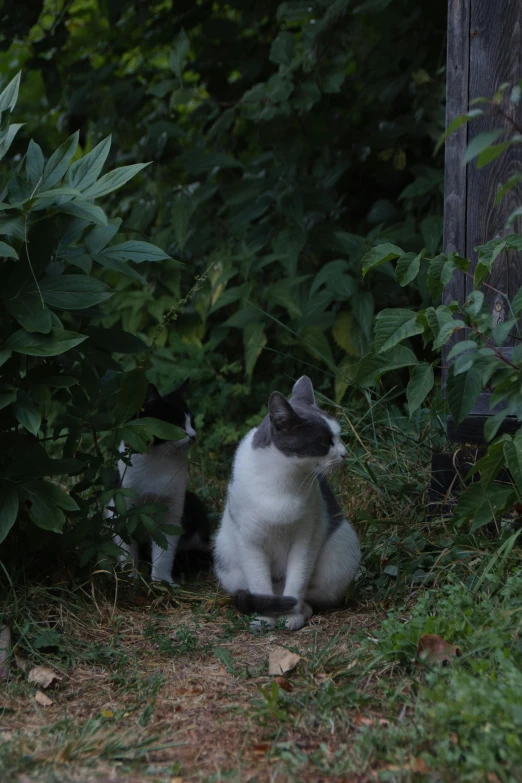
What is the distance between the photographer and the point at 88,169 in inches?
118

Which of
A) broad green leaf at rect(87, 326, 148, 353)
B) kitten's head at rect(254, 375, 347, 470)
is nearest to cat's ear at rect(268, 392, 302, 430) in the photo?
kitten's head at rect(254, 375, 347, 470)

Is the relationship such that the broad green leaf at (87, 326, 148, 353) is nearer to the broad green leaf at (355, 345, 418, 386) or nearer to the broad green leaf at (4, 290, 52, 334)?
the broad green leaf at (4, 290, 52, 334)

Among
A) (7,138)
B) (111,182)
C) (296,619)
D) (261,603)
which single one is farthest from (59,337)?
(296,619)

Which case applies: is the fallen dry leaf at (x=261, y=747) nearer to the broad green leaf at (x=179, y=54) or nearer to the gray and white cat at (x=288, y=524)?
the gray and white cat at (x=288, y=524)

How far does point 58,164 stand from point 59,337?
2.06ft

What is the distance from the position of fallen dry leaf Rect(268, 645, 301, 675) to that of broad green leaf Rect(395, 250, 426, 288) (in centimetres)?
136

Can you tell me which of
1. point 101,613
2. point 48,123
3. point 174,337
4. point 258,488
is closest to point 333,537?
point 258,488

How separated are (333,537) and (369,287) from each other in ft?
6.92

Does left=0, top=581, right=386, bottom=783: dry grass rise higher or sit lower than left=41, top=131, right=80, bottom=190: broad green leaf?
lower

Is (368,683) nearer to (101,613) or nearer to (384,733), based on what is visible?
(384,733)

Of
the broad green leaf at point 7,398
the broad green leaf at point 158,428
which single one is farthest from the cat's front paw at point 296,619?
the broad green leaf at point 7,398

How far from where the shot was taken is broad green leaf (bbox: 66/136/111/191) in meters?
2.96

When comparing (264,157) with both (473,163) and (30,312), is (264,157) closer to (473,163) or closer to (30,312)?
(473,163)

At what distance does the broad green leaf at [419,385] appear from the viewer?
3.03 m
